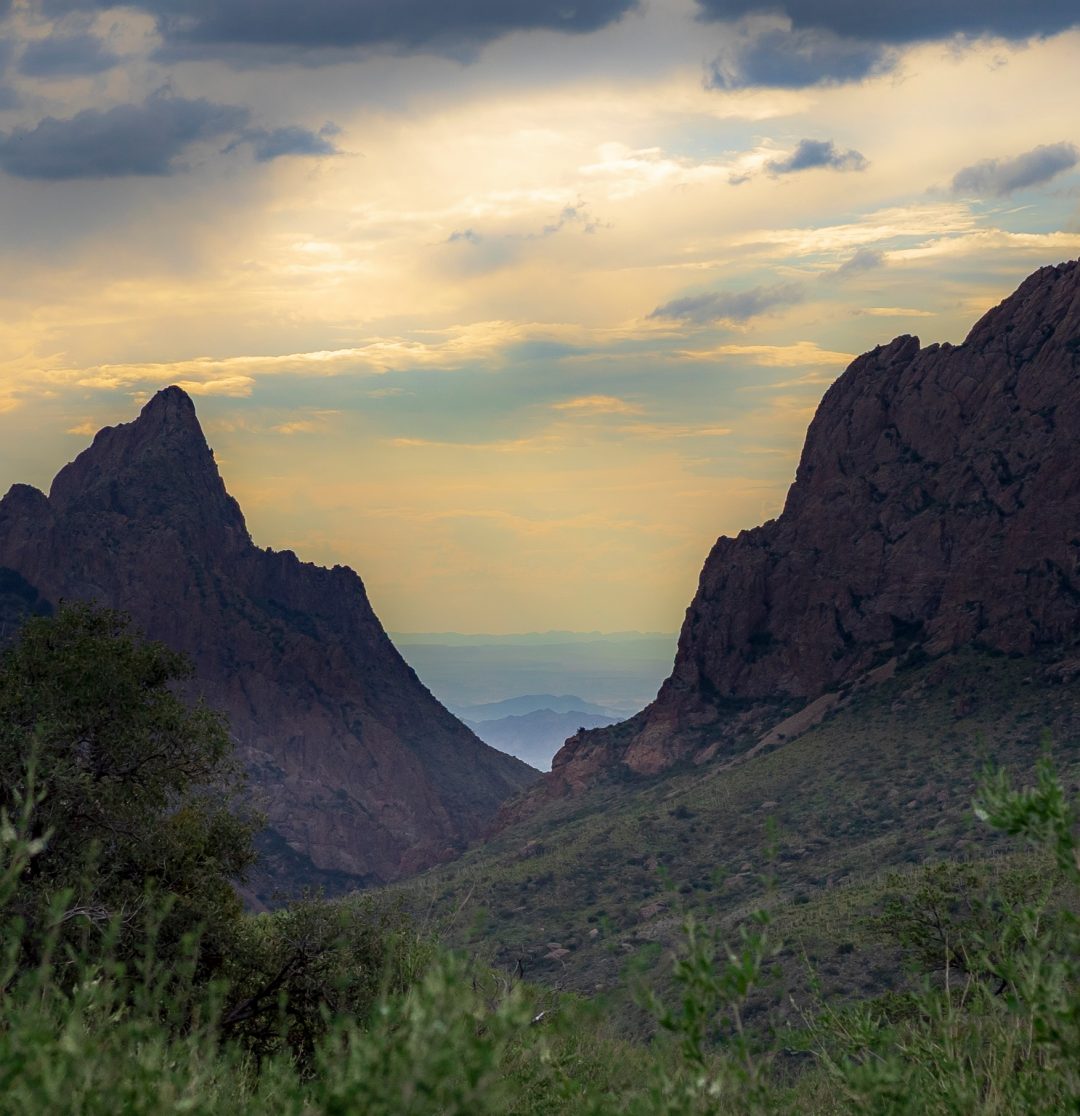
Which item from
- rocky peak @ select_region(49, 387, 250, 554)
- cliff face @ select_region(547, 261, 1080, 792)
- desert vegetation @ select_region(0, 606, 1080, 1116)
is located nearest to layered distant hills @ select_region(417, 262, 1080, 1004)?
cliff face @ select_region(547, 261, 1080, 792)

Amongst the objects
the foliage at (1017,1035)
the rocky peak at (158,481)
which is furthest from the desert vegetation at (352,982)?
the rocky peak at (158,481)

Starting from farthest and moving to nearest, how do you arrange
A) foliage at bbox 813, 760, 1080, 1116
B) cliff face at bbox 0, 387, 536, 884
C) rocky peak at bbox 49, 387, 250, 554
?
rocky peak at bbox 49, 387, 250, 554 → cliff face at bbox 0, 387, 536, 884 → foliage at bbox 813, 760, 1080, 1116

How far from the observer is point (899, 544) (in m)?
109

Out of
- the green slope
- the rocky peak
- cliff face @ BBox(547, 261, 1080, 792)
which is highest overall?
the rocky peak

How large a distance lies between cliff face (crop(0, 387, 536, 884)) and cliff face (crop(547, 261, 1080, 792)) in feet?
102

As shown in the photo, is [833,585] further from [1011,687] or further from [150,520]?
[150,520]

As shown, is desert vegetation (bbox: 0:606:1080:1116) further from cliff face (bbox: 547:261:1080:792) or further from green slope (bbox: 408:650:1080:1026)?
→ cliff face (bbox: 547:261:1080:792)

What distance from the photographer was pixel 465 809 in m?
156

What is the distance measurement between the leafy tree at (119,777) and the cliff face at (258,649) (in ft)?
344

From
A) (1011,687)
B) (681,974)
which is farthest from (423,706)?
(681,974)

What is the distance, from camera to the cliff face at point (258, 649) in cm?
14075

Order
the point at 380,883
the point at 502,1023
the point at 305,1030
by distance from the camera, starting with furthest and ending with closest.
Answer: the point at 380,883
the point at 305,1030
the point at 502,1023

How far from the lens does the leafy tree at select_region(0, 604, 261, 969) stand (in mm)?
21094

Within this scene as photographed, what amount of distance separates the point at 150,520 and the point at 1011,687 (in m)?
110
